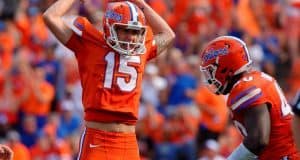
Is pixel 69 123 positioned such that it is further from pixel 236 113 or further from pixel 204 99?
pixel 236 113

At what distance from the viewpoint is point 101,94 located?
7.83 m

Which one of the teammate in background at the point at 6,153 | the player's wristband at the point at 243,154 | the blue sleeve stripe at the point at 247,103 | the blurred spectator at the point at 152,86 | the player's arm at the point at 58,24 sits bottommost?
the blurred spectator at the point at 152,86

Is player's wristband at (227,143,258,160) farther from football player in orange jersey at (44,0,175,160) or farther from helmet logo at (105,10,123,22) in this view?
helmet logo at (105,10,123,22)

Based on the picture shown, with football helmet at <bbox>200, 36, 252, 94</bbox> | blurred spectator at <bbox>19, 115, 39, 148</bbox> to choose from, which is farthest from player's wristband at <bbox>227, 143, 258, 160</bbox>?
blurred spectator at <bbox>19, 115, 39, 148</bbox>

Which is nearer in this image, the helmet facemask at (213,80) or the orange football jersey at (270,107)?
the orange football jersey at (270,107)

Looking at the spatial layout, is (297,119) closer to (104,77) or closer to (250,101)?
(250,101)

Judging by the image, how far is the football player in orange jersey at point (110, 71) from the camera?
25.7ft

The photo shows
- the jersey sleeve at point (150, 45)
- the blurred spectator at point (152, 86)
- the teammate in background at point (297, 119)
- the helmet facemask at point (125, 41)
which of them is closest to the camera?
the teammate in background at point (297, 119)

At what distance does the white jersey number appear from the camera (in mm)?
7891

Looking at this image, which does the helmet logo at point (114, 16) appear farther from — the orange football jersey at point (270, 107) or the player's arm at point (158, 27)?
the orange football jersey at point (270, 107)

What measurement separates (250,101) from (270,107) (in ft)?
0.54

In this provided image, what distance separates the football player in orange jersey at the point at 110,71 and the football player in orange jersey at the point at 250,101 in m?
0.69

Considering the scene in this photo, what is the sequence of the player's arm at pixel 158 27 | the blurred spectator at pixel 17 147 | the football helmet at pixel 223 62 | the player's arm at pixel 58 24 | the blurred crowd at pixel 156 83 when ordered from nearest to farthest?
the football helmet at pixel 223 62
the player's arm at pixel 58 24
the player's arm at pixel 158 27
the blurred spectator at pixel 17 147
the blurred crowd at pixel 156 83

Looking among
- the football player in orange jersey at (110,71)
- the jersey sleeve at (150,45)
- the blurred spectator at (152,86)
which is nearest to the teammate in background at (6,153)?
the football player in orange jersey at (110,71)
